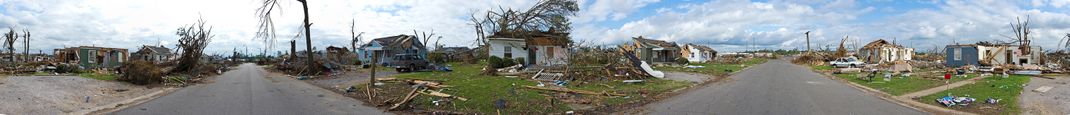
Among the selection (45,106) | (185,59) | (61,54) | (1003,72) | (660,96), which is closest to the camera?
(45,106)

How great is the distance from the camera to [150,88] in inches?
747

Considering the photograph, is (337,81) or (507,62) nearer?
(337,81)

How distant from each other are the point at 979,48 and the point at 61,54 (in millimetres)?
58845

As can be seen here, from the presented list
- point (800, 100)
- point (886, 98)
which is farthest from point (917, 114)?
point (886, 98)

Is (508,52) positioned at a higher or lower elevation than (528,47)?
lower

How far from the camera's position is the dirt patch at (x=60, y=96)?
38.9ft

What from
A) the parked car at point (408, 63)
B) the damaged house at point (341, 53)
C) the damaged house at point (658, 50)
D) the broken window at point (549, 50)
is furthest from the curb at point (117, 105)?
the damaged house at point (658, 50)

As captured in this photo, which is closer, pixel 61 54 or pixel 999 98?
pixel 999 98

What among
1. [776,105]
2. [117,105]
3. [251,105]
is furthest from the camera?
[117,105]

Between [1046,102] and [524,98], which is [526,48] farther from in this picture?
[1046,102]

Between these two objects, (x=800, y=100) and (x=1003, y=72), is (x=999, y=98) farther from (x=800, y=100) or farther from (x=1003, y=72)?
(x=1003, y=72)

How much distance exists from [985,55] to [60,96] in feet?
132

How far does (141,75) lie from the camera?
20.4 meters

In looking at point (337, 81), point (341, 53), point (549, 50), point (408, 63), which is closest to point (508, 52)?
point (549, 50)
